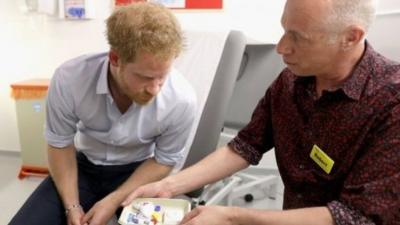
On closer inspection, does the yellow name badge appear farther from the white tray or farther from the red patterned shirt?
the white tray

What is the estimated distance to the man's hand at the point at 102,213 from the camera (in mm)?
1168

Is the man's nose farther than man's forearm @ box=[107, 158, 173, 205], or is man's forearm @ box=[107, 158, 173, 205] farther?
man's forearm @ box=[107, 158, 173, 205]

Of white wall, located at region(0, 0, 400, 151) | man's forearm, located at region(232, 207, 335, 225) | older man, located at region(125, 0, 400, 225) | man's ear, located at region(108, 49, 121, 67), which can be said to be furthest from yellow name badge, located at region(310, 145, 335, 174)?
white wall, located at region(0, 0, 400, 151)

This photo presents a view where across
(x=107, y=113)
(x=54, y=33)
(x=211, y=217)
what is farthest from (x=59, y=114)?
(x=54, y=33)

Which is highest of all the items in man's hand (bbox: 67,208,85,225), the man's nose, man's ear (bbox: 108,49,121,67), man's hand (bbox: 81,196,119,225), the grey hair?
the grey hair

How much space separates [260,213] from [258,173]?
65.6 inches

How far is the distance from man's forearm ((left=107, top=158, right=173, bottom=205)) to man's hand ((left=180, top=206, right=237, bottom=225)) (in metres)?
0.40

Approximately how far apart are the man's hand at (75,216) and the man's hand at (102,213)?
0.02 m

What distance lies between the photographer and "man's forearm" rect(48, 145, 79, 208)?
1236 millimetres

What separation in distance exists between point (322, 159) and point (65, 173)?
2.84 ft

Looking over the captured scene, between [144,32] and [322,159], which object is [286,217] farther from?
[144,32]

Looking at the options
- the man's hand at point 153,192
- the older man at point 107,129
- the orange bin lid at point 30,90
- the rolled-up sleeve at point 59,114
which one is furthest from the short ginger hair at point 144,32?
the orange bin lid at point 30,90

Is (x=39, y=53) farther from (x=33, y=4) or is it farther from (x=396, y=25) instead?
(x=396, y=25)

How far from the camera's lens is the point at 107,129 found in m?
1.26
